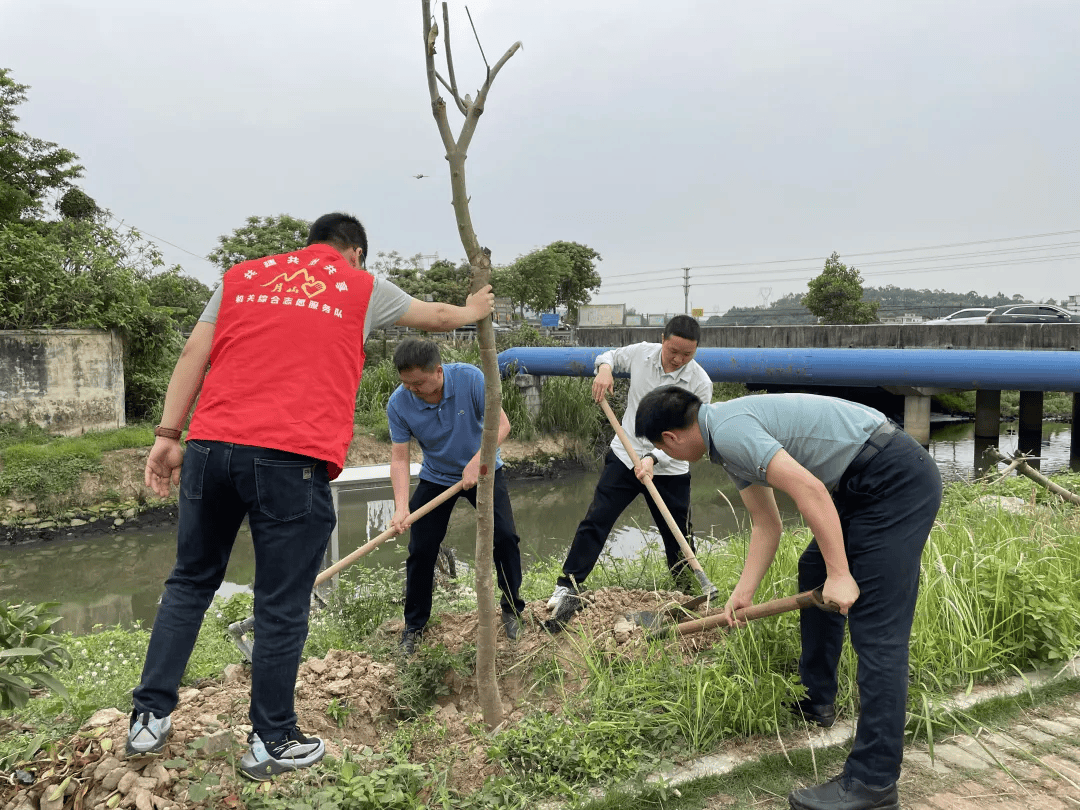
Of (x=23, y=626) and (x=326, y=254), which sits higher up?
(x=326, y=254)

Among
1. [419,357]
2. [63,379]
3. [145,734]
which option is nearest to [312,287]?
[419,357]

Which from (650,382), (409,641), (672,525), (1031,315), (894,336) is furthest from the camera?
(1031,315)

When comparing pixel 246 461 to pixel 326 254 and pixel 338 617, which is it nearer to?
pixel 326 254

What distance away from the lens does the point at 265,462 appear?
2.21m

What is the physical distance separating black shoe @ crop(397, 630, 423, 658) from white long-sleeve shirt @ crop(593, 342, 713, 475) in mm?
1414

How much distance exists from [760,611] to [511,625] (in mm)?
1478

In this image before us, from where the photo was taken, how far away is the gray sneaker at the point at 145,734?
2258 mm

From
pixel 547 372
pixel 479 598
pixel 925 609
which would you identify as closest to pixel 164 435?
pixel 479 598

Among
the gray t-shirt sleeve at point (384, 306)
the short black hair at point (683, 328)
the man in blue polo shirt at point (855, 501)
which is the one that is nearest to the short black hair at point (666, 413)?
the man in blue polo shirt at point (855, 501)

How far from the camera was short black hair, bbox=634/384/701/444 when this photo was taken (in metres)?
2.44

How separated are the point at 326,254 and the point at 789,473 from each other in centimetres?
163

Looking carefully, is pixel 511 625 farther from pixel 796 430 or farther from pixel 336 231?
pixel 336 231

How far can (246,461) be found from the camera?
Result: 7.25 ft

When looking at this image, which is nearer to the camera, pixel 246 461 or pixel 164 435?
pixel 246 461
